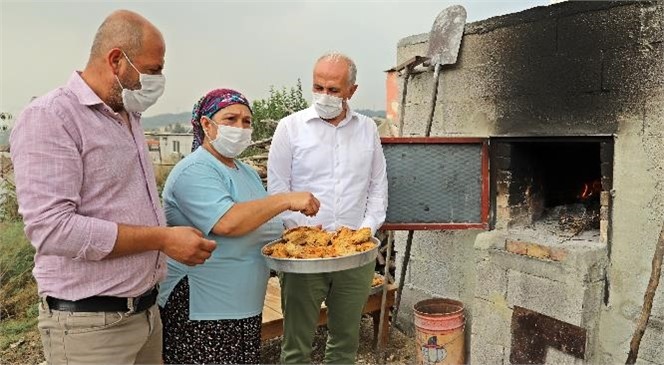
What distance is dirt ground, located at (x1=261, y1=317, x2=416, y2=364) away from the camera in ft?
13.6

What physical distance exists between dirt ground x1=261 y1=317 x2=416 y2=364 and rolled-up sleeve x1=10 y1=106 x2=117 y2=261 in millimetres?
2806

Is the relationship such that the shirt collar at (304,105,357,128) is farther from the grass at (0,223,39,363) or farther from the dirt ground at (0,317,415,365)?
the grass at (0,223,39,363)

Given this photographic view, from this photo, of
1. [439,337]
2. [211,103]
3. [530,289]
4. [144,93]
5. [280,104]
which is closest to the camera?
[144,93]

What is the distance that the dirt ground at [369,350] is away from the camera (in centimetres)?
416

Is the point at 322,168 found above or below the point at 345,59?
below

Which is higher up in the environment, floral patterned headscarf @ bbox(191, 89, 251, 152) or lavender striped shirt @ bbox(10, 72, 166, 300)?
floral patterned headscarf @ bbox(191, 89, 251, 152)

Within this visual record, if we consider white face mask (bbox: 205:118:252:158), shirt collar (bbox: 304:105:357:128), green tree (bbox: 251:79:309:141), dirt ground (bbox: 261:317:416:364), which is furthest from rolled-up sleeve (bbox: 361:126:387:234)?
green tree (bbox: 251:79:309:141)

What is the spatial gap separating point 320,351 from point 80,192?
3.02 m

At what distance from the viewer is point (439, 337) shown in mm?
3770

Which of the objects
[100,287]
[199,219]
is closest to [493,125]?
[199,219]

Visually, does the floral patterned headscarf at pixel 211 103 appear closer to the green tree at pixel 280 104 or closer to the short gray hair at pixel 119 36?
the short gray hair at pixel 119 36

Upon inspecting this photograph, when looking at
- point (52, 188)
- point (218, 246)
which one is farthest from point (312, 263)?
point (52, 188)

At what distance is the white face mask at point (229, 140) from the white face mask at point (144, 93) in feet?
1.01

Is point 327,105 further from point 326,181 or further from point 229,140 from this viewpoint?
point 229,140
